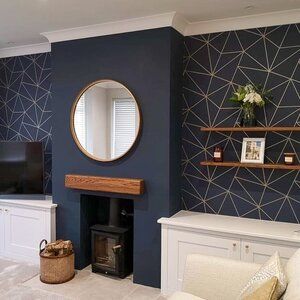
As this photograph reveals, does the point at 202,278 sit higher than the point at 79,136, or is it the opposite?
the point at 79,136

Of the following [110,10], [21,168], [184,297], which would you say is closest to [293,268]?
[184,297]

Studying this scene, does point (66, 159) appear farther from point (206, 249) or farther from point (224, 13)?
point (224, 13)

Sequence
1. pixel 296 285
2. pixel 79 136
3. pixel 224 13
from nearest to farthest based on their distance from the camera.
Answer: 1. pixel 296 285
2. pixel 224 13
3. pixel 79 136

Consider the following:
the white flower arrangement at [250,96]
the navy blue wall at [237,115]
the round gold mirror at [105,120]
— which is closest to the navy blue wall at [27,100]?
the round gold mirror at [105,120]

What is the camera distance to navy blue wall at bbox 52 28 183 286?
3051mm

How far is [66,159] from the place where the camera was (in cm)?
354

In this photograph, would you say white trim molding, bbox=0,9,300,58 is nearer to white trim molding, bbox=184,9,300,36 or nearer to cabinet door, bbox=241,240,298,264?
white trim molding, bbox=184,9,300,36

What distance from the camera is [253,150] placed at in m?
3.03

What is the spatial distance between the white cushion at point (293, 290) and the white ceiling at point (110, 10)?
217 cm

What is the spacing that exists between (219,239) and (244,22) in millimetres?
2015

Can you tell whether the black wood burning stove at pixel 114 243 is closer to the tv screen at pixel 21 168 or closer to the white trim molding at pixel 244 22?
the tv screen at pixel 21 168

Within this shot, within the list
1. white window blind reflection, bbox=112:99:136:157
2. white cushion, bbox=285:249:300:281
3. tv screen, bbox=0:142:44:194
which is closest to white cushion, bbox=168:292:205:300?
white cushion, bbox=285:249:300:281

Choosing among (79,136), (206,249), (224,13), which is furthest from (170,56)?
(206,249)

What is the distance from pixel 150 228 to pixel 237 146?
1.16 meters
